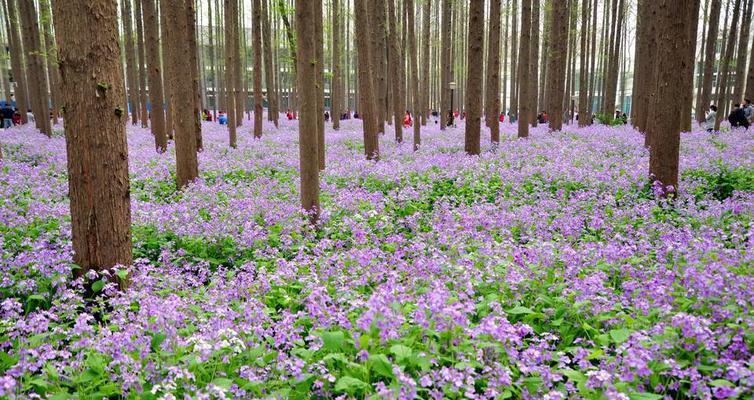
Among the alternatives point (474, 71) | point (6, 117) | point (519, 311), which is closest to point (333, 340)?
point (519, 311)

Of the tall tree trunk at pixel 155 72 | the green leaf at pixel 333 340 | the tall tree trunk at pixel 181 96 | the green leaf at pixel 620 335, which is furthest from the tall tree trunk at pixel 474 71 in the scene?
the green leaf at pixel 333 340

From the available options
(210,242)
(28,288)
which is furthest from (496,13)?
(28,288)

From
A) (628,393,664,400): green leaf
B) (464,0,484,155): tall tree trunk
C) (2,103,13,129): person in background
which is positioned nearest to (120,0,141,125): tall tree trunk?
(2,103,13,129): person in background

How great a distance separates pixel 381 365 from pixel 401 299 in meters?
0.84

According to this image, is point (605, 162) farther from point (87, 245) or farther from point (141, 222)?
point (87, 245)

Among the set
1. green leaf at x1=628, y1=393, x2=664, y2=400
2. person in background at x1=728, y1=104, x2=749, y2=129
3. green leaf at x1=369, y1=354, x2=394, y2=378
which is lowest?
green leaf at x1=628, y1=393, x2=664, y2=400

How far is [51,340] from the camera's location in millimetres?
3783

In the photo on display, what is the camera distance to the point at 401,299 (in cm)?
398

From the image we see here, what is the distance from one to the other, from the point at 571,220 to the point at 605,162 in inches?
205

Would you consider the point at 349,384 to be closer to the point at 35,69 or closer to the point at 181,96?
the point at 181,96

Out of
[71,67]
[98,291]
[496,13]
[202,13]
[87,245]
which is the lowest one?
[98,291]

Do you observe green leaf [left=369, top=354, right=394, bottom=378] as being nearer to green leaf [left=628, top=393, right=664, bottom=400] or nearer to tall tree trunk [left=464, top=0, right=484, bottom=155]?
green leaf [left=628, top=393, right=664, bottom=400]

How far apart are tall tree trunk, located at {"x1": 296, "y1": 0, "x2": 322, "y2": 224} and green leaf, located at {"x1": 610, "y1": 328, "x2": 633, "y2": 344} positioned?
4860 mm

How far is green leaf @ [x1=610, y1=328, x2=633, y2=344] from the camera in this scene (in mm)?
3367
